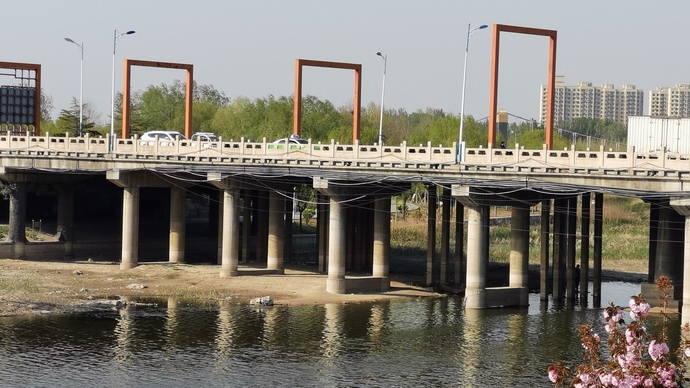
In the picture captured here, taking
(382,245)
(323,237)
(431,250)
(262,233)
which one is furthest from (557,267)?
(262,233)

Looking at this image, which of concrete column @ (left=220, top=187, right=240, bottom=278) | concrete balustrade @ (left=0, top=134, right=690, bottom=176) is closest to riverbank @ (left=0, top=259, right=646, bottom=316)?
concrete column @ (left=220, top=187, right=240, bottom=278)

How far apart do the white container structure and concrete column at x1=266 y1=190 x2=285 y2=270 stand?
80.2ft

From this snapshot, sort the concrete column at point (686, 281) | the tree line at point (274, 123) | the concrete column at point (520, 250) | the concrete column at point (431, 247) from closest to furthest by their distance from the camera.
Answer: the concrete column at point (686, 281)
the concrete column at point (520, 250)
the concrete column at point (431, 247)
the tree line at point (274, 123)

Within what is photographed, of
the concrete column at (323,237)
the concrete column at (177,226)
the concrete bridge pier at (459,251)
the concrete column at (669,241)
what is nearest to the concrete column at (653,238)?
the concrete column at (669,241)

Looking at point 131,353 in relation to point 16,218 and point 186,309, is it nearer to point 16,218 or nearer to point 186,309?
point 186,309

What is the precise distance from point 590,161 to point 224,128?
104 meters

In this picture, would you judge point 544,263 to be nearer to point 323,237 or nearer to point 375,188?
point 375,188

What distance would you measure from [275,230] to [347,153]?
11789mm

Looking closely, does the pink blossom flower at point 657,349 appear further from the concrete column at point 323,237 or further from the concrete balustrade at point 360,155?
the concrete column at point 323,237

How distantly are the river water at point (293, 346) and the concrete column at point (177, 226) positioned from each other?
612 inches

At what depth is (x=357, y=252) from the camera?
275 ft

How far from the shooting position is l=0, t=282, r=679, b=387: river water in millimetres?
47719

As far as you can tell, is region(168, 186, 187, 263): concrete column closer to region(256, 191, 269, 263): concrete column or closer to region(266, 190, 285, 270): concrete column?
region(256, 191, 269, 263): concrete column

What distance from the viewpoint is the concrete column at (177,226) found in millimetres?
83938
